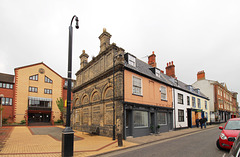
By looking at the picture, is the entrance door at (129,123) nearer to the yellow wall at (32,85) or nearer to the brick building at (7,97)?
the brick building at (7,97)

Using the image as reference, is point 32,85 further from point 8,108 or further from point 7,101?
point 8,108

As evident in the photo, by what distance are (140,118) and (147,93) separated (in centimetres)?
287

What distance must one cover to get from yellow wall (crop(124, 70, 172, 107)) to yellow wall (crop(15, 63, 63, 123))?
29.5 metres

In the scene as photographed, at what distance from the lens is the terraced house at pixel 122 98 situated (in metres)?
13.9

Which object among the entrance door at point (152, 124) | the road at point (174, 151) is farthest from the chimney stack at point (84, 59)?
the road at point (174, 151)

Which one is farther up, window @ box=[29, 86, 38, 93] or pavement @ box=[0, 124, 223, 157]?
window @ box=[29, 86, 38, 93]

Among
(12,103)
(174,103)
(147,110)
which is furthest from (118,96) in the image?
(12,103)

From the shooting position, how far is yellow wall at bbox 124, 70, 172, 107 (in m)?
14.3

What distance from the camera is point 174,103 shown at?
21.3 metres

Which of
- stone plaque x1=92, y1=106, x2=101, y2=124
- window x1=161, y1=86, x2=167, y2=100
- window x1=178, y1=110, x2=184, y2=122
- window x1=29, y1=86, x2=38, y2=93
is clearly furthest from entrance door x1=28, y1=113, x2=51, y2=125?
window x1=178, y1=110, x2=184, y2=122

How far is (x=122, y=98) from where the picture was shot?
1344 cm

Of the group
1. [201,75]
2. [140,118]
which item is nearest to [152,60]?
[140,118]

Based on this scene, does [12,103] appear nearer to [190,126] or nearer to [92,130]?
[92,130]

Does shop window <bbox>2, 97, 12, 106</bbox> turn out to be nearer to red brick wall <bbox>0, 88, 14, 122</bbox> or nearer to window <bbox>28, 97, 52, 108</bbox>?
red brick wall <bbox>0, 88, 14, 122</bbox>
